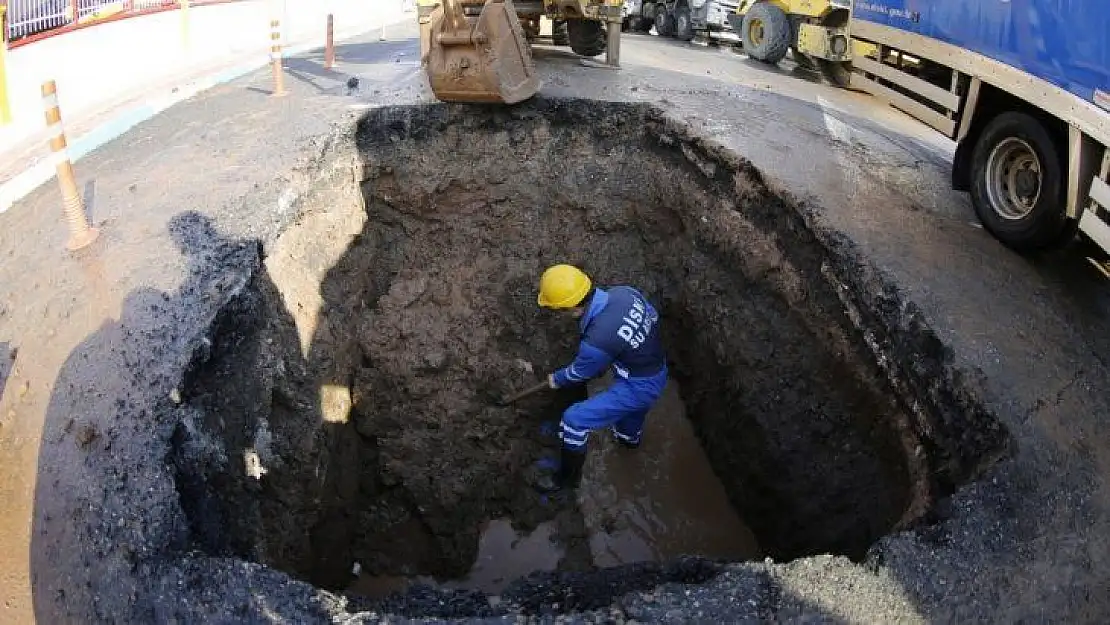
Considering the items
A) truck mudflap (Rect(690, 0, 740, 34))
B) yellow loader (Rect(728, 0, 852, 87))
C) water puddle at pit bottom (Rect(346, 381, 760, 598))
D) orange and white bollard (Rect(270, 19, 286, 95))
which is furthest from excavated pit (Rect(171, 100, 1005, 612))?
truck mudflap (Rect(690, 0, 740, 34))

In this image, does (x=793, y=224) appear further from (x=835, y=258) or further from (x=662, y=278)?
(x=662, y=278)

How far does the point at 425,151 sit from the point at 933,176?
4578 mm

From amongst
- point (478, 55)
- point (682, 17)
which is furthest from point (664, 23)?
point (478, 55)

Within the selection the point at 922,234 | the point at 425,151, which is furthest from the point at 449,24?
the point at 922,234

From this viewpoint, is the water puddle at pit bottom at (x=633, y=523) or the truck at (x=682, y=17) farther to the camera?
the truck at (x=682, y=17)

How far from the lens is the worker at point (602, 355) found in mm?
5562

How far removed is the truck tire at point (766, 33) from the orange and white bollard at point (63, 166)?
995cm

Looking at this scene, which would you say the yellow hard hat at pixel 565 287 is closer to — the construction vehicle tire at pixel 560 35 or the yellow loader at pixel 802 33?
the yellow loader at pixel 802 33

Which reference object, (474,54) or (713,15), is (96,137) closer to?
(474,54)

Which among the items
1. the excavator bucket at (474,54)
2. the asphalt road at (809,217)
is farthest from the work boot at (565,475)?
the excavator bucket at (474,54)

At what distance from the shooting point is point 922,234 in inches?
206

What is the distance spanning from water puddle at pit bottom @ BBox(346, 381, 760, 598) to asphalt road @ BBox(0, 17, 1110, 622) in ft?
8.26

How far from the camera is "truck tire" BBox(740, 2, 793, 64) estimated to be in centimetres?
1149

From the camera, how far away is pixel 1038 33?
14.4ft
